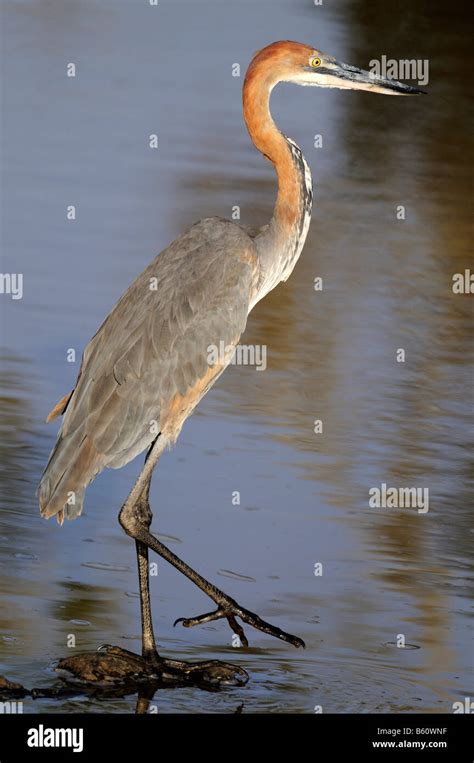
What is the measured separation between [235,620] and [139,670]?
55cm

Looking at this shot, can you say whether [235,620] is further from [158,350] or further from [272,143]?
[272,143]

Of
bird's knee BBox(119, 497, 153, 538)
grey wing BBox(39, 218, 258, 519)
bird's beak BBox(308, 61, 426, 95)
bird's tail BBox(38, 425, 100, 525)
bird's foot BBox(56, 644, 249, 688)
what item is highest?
bird's beak BBox(308, 61, 426, 95)

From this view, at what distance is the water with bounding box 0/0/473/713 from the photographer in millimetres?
7660

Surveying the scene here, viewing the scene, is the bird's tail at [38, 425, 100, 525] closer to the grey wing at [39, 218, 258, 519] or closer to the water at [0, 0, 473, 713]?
the grey wing at [39, 218, 258, 519]

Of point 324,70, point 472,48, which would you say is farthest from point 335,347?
point 472,48

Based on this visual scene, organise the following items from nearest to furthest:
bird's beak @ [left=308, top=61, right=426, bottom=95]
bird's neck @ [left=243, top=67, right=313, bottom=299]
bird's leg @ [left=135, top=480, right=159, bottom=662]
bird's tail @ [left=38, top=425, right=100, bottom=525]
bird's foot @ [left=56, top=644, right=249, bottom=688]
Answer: bird's foot @ [left=56, top=644, right=249, bottom=688], bird's leg @ [left=135, top=480, right=159, bottom=662], bird's tail @ [left=38, top=425, right=100, bottom=525], bird's neck @ [left=243, top=67, right=313, bottom=299], bird's beak @ [left=308, top=61, right=426, bottom=95]

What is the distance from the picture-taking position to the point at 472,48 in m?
21.4

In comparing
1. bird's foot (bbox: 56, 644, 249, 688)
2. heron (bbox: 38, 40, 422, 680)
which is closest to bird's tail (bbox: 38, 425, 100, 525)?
heron (bbox: 38, 40, 422, 680)

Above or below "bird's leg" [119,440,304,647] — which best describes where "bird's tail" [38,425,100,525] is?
above

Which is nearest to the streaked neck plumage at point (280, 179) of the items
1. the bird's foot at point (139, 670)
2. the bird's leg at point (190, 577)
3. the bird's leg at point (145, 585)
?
the bird's leg at point (190, 577)

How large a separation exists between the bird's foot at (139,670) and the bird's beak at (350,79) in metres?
3.27

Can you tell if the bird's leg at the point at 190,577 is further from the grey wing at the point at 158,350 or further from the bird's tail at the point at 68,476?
the bird's tail at the point at 68,476

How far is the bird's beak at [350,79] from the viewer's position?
8688mm

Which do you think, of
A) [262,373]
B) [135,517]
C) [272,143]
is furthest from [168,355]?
[262,373]
